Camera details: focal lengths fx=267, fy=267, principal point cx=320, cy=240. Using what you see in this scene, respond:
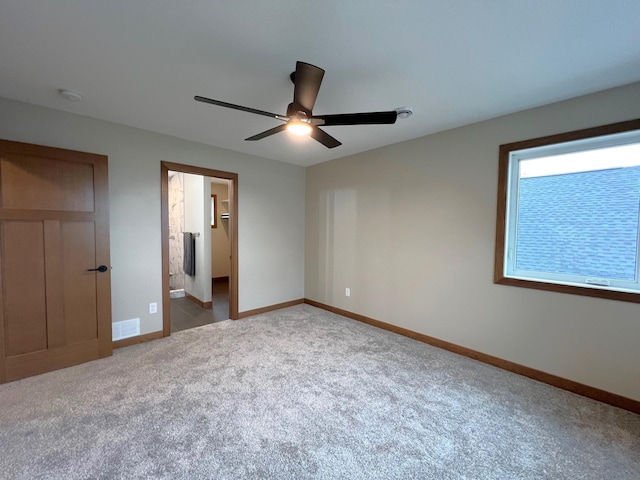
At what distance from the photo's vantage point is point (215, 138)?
3266mm

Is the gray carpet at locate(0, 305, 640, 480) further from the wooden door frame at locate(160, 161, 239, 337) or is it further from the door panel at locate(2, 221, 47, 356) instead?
the wooden door frame at locate(160, 161, 239, 337)

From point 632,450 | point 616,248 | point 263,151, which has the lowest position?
point 632,450

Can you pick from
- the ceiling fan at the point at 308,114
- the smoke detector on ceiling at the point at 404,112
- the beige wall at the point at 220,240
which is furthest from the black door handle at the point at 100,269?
the beige wall at the point at 220,240

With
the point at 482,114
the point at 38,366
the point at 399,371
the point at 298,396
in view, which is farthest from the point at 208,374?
the point at 482,114

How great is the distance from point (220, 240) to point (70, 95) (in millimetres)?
4596

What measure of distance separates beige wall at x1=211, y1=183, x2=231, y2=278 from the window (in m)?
5.72

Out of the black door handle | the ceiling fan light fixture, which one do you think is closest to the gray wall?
the black door handle

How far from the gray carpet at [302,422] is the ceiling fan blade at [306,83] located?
2144 millimetres

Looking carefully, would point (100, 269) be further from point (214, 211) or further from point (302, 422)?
point (214, 211)

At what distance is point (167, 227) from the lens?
10.6ft

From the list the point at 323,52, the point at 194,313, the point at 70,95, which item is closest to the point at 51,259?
the point at 70,95

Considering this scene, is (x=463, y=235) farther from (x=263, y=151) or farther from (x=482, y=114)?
(x=263, y=151)

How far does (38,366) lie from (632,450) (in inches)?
177

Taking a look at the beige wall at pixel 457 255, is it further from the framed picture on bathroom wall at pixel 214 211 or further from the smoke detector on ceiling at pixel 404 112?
the framed picture on bathroom wall at pixel 214 211
